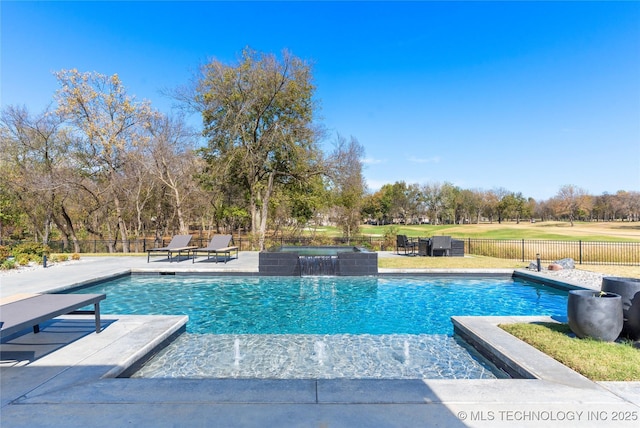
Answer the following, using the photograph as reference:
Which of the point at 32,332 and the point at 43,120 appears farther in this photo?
the point at 43,120

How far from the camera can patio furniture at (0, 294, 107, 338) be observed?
362 centimetres

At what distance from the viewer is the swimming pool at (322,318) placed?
4633 mm

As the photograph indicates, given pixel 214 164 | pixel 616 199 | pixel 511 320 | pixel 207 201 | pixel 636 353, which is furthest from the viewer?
pixel 616 199

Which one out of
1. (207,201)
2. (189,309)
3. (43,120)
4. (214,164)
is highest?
(43,120)

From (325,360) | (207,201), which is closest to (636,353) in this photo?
(325,360)

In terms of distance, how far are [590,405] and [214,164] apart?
21.9 meters

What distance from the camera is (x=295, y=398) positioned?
305 cm

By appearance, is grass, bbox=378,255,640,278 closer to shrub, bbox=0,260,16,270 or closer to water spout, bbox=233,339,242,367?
water spout, bbox=233,339,242,367

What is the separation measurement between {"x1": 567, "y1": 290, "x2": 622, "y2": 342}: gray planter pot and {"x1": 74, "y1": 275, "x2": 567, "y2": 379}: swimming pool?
4.40 feet

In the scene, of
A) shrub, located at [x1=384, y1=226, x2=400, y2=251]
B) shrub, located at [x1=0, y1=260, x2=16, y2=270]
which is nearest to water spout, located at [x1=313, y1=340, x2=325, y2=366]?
shrub, located at [x1=0, y1=260, x2=16, y2=270]

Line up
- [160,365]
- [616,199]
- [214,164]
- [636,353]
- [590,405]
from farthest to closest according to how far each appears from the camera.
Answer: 1. [616,199]
2. [214,164]
3. [160,365]
4. [636,353]
5. [590,405]

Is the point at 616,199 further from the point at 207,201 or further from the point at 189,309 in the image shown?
the point at 189,309

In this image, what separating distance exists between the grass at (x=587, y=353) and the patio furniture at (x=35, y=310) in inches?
233

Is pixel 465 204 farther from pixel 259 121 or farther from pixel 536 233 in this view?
pixel 259 121
